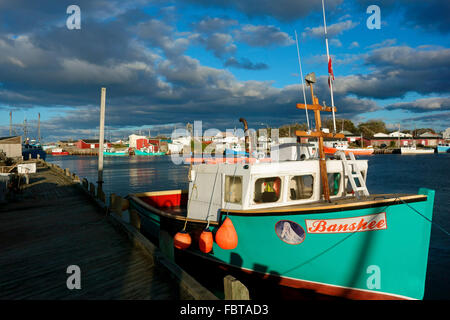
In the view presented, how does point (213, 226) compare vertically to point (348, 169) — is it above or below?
below

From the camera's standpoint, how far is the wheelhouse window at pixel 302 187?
25.7 ft

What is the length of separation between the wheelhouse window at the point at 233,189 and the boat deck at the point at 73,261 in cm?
274

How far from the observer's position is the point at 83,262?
6715 millimetres

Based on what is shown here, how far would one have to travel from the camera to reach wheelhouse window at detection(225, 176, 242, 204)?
7.74 metres

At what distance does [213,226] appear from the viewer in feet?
25.9

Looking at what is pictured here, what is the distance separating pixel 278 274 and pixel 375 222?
274 cm

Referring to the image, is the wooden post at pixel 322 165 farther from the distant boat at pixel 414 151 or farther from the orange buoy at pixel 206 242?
the distant boat at pixel 414 151

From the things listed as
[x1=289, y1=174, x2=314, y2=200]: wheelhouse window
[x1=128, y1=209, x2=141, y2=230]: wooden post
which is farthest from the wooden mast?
[x1=128, y1=209, x2=141, y2=230]: wooden post

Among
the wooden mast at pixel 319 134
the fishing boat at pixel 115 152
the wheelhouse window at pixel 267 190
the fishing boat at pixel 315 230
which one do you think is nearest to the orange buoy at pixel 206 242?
the fishing boat at pixel 315 230

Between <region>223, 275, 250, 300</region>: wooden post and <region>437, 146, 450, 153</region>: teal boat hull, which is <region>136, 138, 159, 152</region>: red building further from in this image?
<region>223, 275, 250, 300</region>: wooden post

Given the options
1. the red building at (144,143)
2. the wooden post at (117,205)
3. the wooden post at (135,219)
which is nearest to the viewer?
the wooden post at (135,219)

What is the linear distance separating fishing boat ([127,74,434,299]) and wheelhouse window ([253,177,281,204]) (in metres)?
0.03
